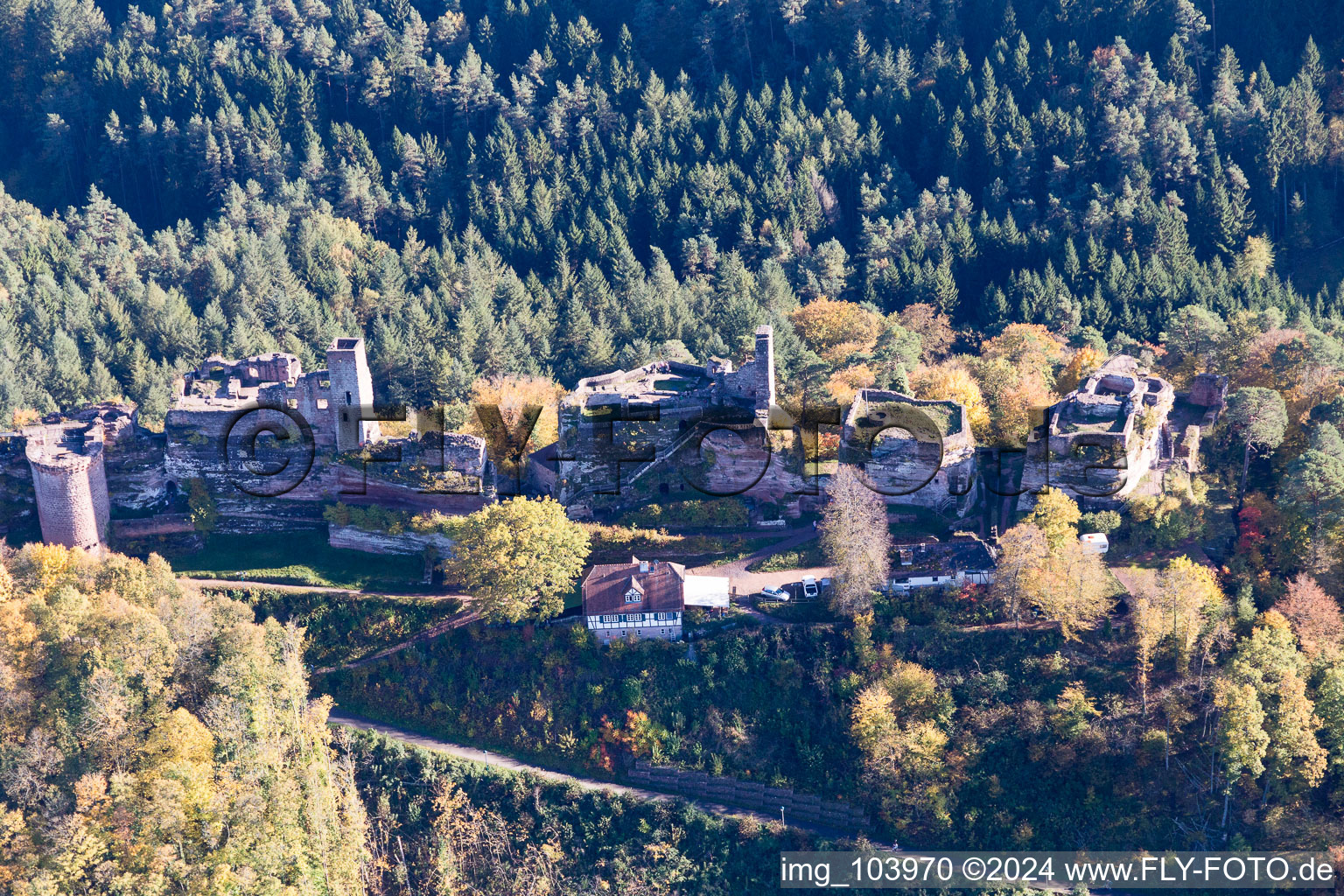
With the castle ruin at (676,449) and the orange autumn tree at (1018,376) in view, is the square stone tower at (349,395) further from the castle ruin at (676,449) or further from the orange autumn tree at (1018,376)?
the orange autumn tree at (1018,376)

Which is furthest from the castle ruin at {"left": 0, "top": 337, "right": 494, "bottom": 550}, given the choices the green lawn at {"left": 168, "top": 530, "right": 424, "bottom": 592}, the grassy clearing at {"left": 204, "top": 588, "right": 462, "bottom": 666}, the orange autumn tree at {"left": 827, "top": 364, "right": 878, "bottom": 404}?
the orange autumn tree at {"left": 827, "top": 364, "right": 878, "bottom": 404}

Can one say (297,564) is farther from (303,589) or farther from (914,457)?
(914,457)

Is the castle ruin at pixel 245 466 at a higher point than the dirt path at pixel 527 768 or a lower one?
higher

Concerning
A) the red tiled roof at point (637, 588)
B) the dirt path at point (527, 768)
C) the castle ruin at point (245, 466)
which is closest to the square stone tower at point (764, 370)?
the red tiled roof at point (637, 588)

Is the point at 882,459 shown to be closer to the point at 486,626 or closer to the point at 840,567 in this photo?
the point at 840,567

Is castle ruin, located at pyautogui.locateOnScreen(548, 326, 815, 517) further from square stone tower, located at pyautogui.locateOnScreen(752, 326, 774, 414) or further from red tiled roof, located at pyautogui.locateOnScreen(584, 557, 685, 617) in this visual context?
red tiled roof, located at pyautogui.locateOnScreen(584, 557, 685, 617)

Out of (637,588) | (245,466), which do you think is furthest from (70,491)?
(637,588)
